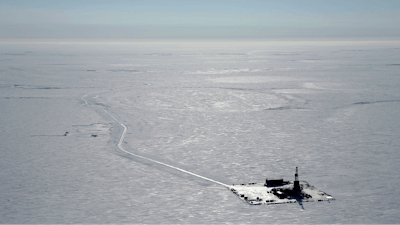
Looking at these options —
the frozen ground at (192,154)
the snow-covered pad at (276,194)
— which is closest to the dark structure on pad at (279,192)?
the snow-covered pad at (276,194)

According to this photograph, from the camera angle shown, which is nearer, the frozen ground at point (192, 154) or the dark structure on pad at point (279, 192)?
the frozen ground at point (192, 154)

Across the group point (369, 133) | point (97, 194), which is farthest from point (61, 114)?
point (369, 133)

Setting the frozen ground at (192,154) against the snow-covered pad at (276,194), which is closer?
the frozen ground at (192,154)

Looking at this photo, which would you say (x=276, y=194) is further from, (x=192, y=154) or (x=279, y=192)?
(x=192, y=154)

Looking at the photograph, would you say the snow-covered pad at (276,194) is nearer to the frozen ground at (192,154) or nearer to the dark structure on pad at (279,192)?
the dark structure on pad at (279,192)

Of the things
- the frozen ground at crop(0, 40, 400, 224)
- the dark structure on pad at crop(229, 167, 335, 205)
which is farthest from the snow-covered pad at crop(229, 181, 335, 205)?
the frozen ground at crop(0, 40, 400, 224)

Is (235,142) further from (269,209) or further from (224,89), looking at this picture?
(224,89)

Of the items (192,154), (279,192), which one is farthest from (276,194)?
(192,154)

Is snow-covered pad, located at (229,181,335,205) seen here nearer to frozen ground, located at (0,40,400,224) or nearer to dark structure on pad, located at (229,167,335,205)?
dark structure on pad, located at (229,167,335,205)
